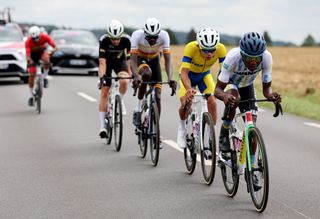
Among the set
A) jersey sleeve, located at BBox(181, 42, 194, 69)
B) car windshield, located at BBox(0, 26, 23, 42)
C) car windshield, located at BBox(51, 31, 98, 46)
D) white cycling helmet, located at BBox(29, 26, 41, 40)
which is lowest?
car windshield, located at BBox(51, 31, 98, 46)

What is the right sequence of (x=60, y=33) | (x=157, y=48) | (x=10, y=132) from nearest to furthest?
(x=157, y=48)
(x=10, y=132)
(x=60, y=33)

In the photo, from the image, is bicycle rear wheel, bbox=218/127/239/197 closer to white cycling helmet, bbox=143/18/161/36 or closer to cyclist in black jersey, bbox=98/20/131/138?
Result: white cycling helmet, bbox=143/18/161/36

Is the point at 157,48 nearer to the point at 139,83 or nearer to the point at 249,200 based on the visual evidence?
the point at 139,83

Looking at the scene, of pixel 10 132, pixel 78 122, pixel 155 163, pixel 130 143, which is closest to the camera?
pixel 155 163

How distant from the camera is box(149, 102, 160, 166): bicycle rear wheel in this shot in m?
9.55

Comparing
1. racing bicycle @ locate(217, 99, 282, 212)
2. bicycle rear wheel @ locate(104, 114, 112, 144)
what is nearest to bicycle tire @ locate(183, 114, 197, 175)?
racing bicycle @ locate(217, 99, 282, 212)

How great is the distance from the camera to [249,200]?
7523mm

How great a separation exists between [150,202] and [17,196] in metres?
1.37

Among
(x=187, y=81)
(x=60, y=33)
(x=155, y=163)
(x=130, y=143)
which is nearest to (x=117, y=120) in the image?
(x=130, y=143)

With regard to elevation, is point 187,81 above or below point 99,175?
above

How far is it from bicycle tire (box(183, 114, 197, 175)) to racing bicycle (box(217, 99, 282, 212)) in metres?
1.21

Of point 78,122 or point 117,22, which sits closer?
point 117,22

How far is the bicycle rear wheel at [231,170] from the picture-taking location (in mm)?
7559

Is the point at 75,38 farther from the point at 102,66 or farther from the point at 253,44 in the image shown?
the point at 253,44
